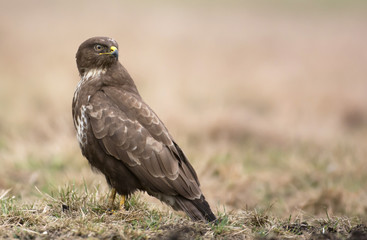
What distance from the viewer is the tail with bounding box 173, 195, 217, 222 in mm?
4898

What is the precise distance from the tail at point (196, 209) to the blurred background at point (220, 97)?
365mm

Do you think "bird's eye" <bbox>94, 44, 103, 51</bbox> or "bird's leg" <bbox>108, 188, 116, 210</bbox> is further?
"bird's eye" <bbox>94, 44, 103, 51</bbox>

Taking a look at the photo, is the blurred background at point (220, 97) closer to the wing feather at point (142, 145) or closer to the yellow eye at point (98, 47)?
the wing feather at point (142, 145)

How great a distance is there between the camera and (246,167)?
8711mm

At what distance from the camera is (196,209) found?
4.99 m

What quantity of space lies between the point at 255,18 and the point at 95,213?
66.4 ft

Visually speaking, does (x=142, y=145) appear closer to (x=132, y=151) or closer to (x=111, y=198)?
(x=132, y=151)

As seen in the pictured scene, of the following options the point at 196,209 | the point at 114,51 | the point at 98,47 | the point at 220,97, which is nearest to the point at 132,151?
the point at 196,209

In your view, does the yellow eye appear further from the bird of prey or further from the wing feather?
the wing feather

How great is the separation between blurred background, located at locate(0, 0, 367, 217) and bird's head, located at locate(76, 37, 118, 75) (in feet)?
Result: 3.82

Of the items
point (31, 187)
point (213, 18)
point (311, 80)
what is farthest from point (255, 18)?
point (31, 187)

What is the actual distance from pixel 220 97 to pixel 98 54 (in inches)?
297

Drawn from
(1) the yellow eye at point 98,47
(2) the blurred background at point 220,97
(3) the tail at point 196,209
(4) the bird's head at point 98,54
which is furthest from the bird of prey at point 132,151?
(2) the blurred background at point 220,97

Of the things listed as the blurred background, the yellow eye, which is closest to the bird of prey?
the yellow eye
